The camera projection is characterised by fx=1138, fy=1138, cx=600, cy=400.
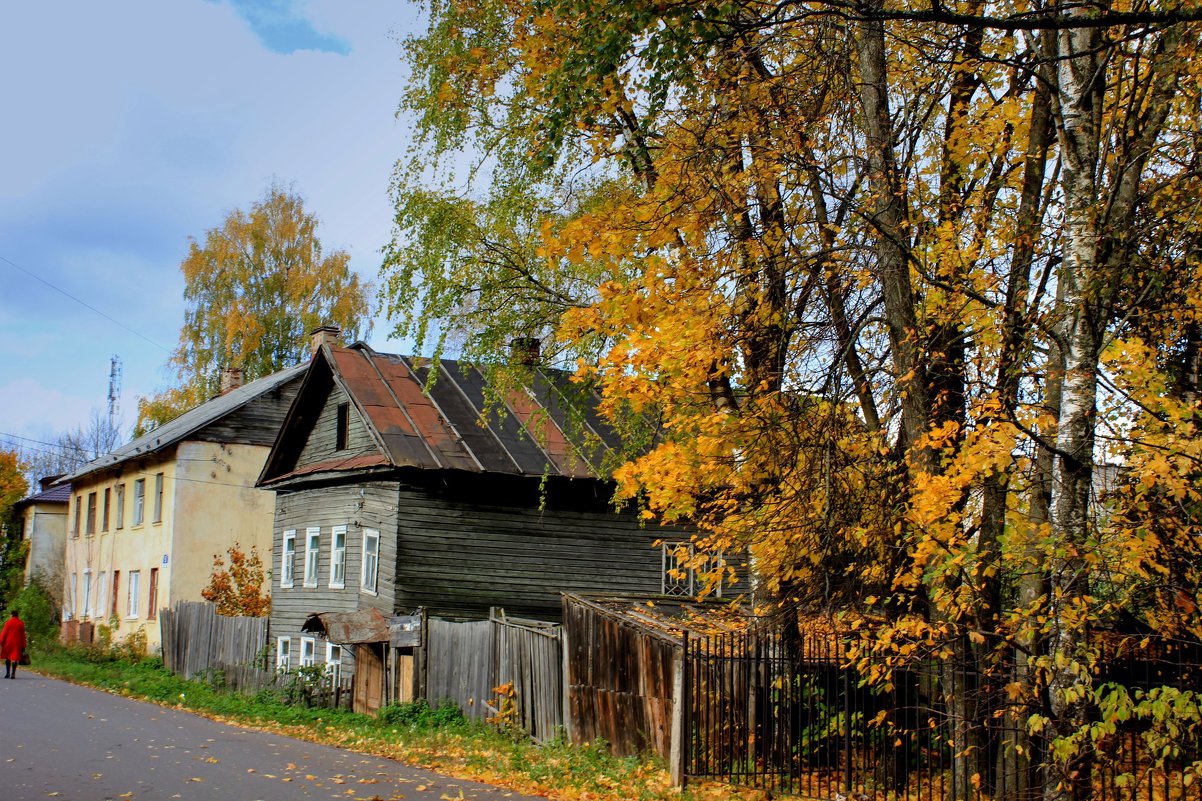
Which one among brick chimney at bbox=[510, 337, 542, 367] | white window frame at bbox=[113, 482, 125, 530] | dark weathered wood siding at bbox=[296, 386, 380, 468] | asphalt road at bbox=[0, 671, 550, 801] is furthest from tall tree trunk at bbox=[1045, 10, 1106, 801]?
white window frame at bbox=[113, 482, 125, 530]

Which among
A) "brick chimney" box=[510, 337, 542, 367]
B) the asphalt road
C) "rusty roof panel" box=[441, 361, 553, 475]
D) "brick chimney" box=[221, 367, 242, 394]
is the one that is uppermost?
"brick chimney" box=[221, 367, 242, 394]

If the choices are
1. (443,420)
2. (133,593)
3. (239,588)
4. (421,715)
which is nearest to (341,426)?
(443,420)

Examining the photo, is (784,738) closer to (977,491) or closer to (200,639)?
(977,491)

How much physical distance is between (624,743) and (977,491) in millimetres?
A: 5672

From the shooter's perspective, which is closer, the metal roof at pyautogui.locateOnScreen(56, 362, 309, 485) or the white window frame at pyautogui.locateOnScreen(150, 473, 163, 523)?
the metal roof at pyautogui.locateOnScreen(56, 362, 309, 485)

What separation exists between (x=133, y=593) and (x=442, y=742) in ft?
80.0

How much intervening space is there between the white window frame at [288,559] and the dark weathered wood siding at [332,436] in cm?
180

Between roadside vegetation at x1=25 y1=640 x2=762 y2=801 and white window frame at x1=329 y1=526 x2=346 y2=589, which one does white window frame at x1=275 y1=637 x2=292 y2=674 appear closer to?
roadside vegetation at x1=25 y1=640 x2=762 y2=801

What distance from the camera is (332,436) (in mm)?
27078

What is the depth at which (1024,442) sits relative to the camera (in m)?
8.89

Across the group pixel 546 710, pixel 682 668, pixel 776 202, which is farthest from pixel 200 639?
pixel 776 202

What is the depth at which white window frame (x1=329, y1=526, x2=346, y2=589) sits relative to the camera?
25422 mm

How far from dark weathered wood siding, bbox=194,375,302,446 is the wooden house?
8.91 metres

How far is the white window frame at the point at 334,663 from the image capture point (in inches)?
874
